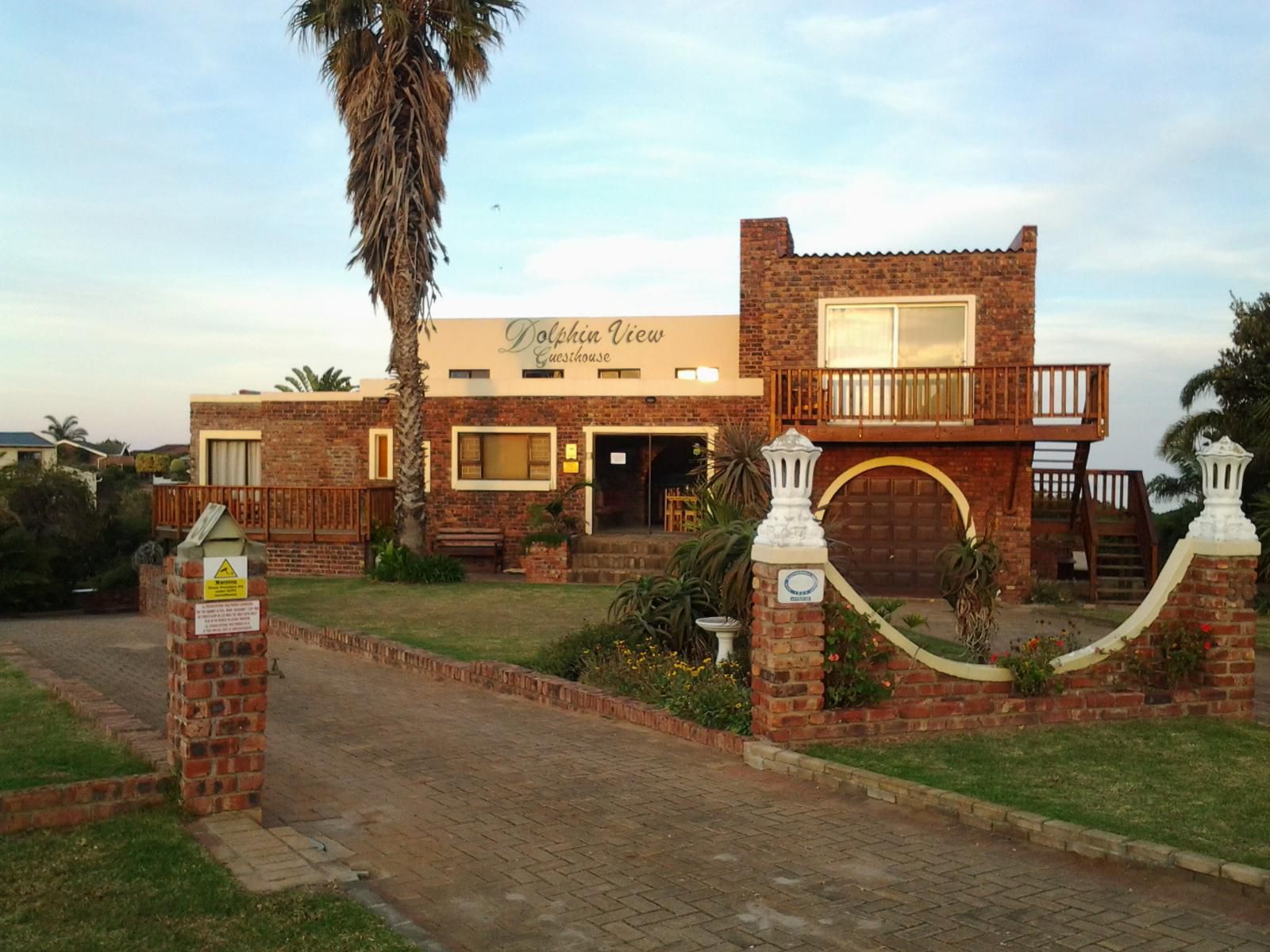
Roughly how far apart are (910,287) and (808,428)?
130 inches

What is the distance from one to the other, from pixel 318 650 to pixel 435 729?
4339mm

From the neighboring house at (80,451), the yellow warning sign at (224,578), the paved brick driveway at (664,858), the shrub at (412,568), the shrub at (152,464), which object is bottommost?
the paved brick driveway at (664,858)

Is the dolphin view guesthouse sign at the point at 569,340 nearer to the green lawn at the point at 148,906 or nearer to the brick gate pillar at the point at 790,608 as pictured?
the brick gate pillar at the point at 790,608

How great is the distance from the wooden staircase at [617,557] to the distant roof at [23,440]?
156ft

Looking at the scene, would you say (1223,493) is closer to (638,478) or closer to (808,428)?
(808,428)

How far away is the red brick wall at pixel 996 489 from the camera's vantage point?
18.5m

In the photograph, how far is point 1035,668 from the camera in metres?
8.22

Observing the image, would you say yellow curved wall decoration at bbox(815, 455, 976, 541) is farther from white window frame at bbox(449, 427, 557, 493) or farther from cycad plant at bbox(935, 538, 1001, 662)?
cycad plant at bbox(935, 538, 1001, 662)

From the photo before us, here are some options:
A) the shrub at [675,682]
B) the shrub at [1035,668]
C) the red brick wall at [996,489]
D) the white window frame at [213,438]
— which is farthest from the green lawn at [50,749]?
the white window frame at [213,438]

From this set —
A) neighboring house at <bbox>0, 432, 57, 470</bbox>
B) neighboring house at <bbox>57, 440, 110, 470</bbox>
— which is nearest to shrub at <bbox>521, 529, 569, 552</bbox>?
neighboring house at <bbox>0, 432, 57, 470</bbox>

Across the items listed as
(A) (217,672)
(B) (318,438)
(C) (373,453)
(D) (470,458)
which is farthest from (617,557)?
(A) (217,672)

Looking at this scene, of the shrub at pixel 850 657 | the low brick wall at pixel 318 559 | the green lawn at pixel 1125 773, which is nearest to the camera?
the green lawn at pixel 1125 773

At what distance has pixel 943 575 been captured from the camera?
9.91 metres

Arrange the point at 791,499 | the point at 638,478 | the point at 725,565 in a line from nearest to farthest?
the point at 791,499, the point at 725,565, the point at 638,478
